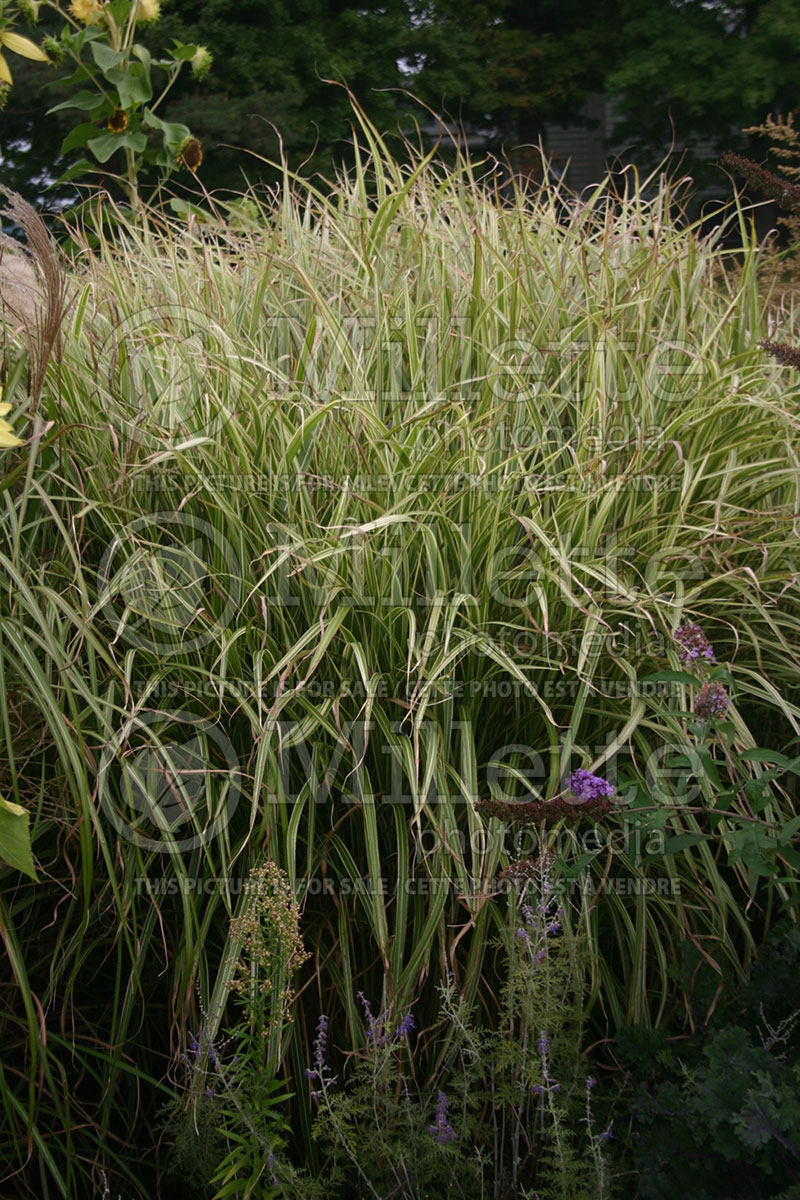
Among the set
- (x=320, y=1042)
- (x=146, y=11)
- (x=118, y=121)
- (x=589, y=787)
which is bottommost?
(x=320, y=1042)

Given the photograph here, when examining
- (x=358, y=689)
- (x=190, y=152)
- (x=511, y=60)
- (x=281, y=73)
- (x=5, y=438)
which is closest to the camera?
(x=5, y=438)

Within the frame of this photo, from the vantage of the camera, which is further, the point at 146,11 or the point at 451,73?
the point at 451,73

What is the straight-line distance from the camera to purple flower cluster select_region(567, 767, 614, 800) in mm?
1395

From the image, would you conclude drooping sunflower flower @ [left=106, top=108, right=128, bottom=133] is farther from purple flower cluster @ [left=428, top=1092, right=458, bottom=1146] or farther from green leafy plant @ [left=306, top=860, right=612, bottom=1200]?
purple flower cluster @ [left=428, top=1092, right=458, bottom=1146]

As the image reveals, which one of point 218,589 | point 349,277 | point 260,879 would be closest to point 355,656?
point 218,589

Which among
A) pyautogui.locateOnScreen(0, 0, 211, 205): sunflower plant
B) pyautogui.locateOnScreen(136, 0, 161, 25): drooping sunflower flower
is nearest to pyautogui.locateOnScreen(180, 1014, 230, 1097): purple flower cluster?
pyautogui.locateOnScreen(0, 0, 211, 205): sunflower plant

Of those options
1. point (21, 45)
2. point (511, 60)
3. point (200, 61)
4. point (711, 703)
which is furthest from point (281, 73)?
point (711, 703)

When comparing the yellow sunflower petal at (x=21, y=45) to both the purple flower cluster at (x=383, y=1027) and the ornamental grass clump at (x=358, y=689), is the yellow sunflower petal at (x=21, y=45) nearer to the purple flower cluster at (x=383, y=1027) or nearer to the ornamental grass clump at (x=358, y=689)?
the ornamental grass clump at (x=358, y=689)

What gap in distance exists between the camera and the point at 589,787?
55.4 inches

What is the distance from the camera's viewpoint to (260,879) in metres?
Answer: 1.37

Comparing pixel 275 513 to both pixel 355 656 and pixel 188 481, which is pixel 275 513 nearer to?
pixel 188 481

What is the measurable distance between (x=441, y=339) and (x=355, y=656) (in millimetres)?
979

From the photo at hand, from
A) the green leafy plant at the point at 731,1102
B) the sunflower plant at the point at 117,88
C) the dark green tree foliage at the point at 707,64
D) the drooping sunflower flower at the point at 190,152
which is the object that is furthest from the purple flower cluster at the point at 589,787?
the dark green tree foliage at the point at 707,64

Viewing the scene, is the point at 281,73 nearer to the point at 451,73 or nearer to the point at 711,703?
the point at 451,73
